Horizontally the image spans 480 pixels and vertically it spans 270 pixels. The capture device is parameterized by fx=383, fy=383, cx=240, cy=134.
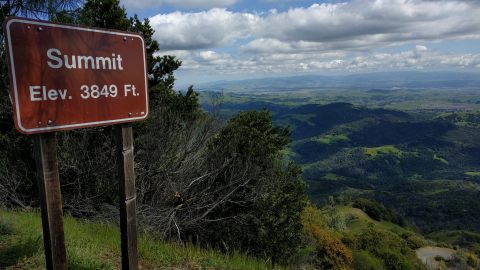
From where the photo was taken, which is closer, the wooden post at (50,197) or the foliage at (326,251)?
the wooden post at (50,197)

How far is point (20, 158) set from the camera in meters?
10.5

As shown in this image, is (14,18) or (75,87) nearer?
(14,18)

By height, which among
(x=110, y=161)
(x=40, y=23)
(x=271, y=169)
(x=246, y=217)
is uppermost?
(x=40, y=23)

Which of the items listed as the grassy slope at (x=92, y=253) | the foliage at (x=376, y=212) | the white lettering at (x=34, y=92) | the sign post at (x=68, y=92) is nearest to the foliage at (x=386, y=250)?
the grassy slope at (x=92, y=253)

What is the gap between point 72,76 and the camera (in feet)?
8.03

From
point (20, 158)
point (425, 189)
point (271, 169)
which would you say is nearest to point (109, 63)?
point (20, 158)

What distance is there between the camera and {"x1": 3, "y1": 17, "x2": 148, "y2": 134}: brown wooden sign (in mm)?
2186

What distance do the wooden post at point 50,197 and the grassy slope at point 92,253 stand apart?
1.26 m

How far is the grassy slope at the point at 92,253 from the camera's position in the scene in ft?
12.3

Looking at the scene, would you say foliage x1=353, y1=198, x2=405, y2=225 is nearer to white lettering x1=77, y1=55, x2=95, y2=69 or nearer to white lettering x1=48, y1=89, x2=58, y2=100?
white lettering x1=77, y1=55, x2=95, y2=69

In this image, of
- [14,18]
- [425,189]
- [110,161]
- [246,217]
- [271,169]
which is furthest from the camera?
[425,189]

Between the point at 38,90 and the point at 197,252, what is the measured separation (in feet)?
10.0

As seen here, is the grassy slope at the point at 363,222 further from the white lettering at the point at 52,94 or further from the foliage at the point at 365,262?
the white lettering at the point at 52,94

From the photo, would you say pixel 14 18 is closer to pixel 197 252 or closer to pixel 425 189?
pixel 197 252
